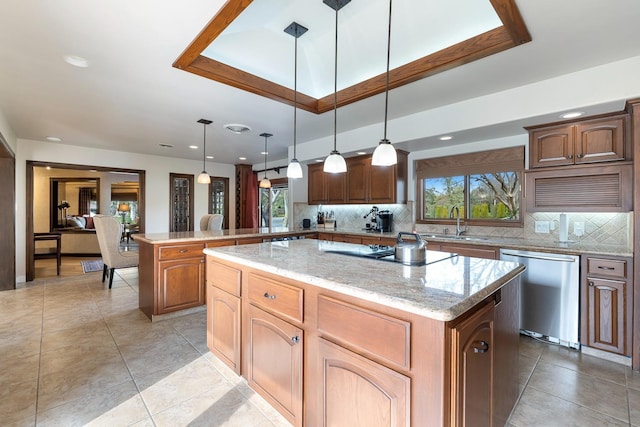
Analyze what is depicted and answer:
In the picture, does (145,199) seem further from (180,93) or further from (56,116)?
(180,93)

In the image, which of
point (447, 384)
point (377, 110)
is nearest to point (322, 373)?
point (447, 384)

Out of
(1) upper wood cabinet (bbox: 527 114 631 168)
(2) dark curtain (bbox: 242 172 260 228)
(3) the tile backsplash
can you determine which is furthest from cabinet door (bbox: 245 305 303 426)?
(2) dark curtain (bbox: 242 172 260 228)

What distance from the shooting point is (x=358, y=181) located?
472 centimetres

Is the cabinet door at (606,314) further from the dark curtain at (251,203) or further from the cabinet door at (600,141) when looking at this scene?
the dark curtain at (251,203)

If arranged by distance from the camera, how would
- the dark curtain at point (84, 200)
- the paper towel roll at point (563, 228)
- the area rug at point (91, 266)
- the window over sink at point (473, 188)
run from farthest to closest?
the dark curtain at point (84, 200) → the area rug at point (91, 266) → the window over sink at point (473, 188) → the paper towel roll at point (563, 228)

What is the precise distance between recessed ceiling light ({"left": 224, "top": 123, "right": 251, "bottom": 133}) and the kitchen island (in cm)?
270

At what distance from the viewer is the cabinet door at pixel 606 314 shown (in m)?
2.36

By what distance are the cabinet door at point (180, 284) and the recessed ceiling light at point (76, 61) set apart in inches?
75.4

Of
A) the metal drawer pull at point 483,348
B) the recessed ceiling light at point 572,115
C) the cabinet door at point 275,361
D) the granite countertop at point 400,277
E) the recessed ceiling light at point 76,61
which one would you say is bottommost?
the cabinet door at point 275,361

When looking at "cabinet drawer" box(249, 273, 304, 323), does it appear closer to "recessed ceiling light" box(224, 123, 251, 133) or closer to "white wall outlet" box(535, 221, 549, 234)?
"recessed ceiling light" box(224, 123, 251, 133)

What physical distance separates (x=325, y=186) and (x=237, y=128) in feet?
5.78

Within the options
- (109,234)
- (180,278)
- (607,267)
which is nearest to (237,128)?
(180,278)

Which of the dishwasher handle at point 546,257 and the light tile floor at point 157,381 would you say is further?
the dishwasher handle at point 546,257

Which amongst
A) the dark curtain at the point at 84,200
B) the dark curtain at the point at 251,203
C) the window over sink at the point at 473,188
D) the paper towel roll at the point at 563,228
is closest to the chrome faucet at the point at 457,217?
the window over sink at the point at 473,188
